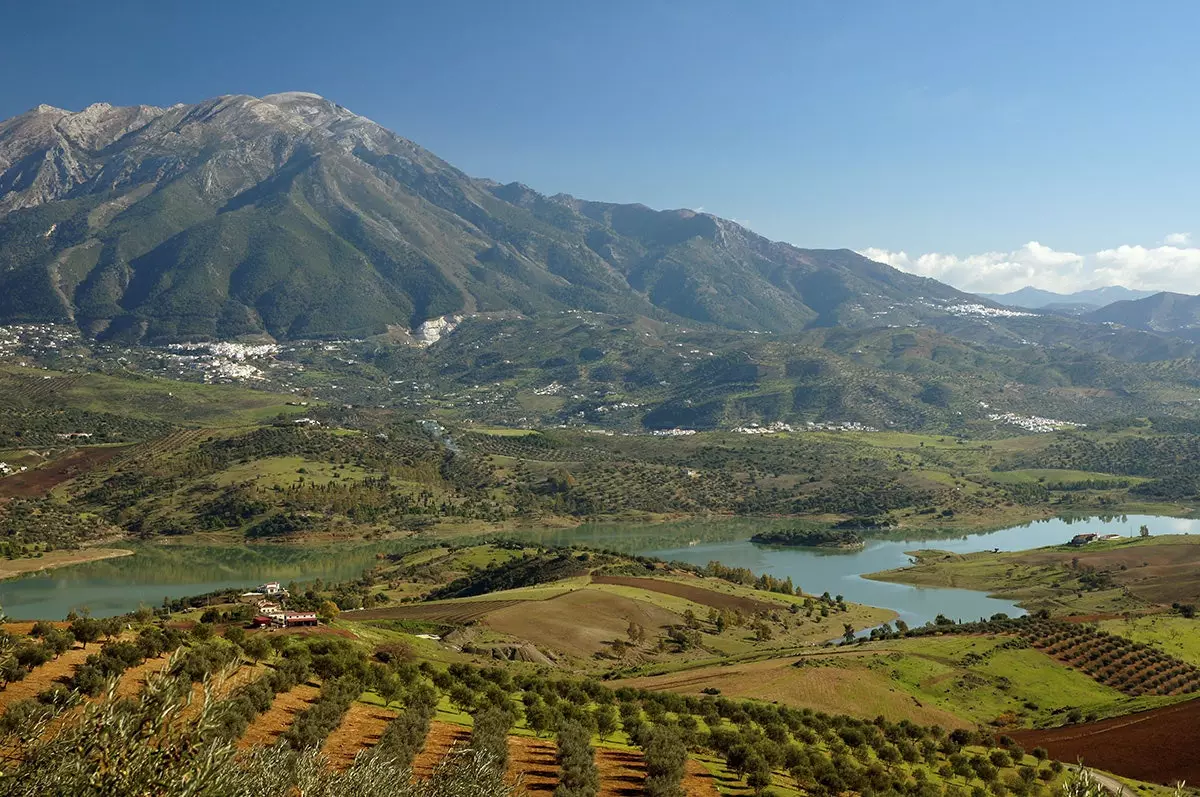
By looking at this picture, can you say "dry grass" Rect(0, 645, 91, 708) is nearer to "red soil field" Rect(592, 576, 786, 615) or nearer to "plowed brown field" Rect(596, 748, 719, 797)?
"plowed brown field" Rect(596, 748, 719, 797)

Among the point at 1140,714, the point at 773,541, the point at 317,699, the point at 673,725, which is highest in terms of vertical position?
the point at 317,699

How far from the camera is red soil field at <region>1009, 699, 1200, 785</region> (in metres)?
42.6

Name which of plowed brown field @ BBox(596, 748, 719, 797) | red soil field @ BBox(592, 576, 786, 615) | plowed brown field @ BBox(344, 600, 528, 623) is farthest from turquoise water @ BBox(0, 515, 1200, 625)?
plowed brown field @ BBox(596, 748, 719, 797)

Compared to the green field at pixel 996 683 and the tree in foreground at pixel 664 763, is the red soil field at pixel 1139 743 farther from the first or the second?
the tree in foreground at pixel 664 763

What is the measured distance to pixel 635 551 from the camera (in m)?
144

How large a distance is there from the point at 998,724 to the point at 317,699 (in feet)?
135

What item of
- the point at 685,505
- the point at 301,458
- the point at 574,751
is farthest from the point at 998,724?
the point at 301,458

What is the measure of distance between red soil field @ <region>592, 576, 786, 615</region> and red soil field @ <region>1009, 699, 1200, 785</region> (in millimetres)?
40814

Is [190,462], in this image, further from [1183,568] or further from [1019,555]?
[1183,568]

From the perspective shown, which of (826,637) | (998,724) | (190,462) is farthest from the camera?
(190,462)

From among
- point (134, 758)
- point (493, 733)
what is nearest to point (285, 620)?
point (493, 733)

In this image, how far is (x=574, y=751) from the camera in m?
28.3

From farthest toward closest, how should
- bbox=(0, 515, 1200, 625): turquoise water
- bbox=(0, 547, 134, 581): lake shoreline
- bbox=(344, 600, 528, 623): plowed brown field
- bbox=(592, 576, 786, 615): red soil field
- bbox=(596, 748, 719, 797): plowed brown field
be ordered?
bbox=(0, 547, 134, 581): lake shoreline, bbox=(0, 515, 1200, 625): turquoise water, bbox=(592, 576, 786, 615): red soil field, bbox=(344, 600, 528, 623): plowed brown field, bbox=(596, 748, 719, 797): plowed brown field

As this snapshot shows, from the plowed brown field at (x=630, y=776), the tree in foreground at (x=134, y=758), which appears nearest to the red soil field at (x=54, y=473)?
the plowed brown field at (x=630, y=776)
